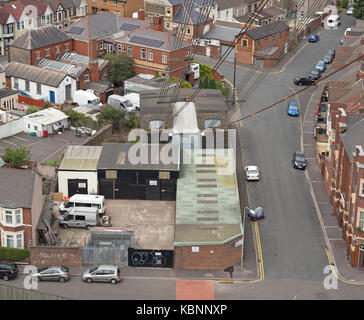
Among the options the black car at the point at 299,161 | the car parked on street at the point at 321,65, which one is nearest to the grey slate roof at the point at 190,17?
the car parked on street at the point at 321,65

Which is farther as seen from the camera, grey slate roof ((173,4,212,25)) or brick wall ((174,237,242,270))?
grey slate roof ((173,4,212,25))

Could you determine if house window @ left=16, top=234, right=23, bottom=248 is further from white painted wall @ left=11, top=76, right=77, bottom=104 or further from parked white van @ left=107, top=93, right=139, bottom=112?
white painted wall @ left=11, top=76, right=77, bottom=104

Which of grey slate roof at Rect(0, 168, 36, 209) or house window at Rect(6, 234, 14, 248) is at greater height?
grey slate roof at Rect(0, 168, 36, 209)

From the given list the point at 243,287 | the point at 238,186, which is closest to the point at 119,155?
the point at 238,186

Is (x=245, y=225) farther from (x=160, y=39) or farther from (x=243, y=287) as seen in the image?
(x=160, y=39)

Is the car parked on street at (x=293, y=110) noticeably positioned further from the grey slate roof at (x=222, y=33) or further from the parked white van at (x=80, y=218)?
the parked white van at (x=80, y=218)

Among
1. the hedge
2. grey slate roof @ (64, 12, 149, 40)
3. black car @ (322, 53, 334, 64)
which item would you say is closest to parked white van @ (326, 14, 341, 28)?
black car @ (322, 53, 334, 64)
